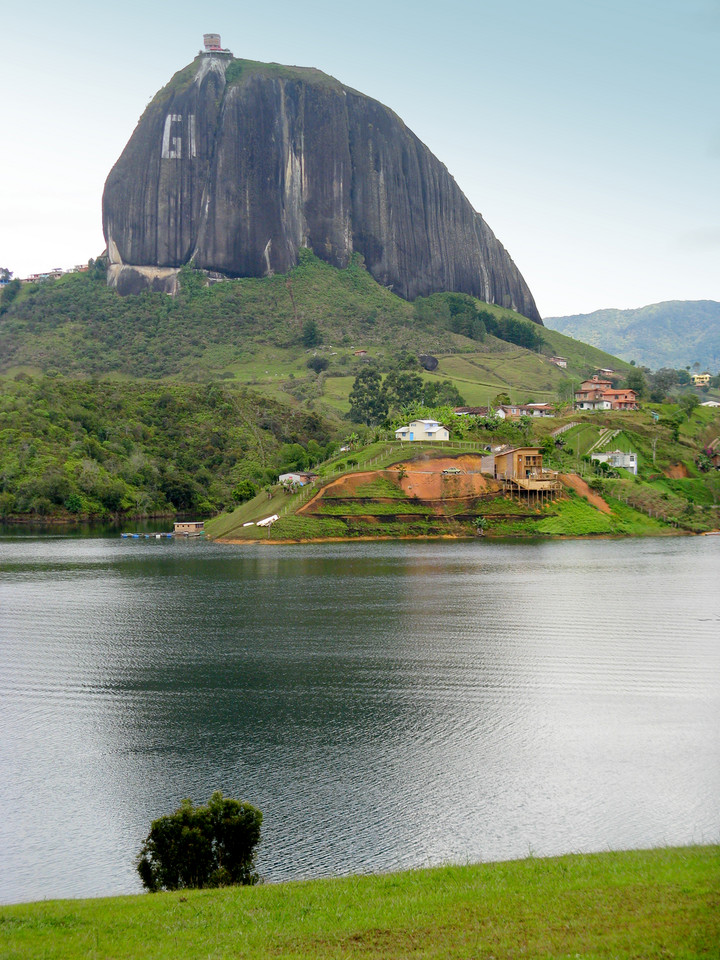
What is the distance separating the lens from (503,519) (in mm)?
102375

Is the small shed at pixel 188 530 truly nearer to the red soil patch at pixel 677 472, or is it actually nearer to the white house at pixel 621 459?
the white house at pixel 621 459

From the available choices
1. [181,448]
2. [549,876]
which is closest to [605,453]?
[181,448]

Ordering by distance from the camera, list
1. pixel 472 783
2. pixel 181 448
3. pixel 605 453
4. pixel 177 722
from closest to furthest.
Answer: pixel 472 783, pixel 177 722, pixel 605 453, pixel 181 448

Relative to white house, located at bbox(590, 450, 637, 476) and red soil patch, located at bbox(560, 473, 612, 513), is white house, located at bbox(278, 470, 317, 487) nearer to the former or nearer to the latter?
red soil patch, located at bbox(560, 473, 612, 513)

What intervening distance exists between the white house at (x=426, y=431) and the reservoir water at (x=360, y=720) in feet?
162

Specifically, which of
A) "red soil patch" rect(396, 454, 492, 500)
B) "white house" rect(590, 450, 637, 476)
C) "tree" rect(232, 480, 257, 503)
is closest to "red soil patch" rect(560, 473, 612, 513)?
"white house" rect(590, 450, 637, 476)

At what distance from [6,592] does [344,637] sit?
30122 millimetres

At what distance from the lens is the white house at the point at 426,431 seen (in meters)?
116

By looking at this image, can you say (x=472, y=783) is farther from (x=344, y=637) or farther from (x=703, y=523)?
(x=703, y=523)

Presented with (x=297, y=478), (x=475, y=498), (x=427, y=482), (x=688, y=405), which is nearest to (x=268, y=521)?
(x=297, y=478)

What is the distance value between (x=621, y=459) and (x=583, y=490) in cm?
1201

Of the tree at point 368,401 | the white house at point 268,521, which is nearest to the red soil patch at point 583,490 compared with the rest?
the white house at point 268,521

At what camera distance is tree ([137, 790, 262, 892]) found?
68.6ft

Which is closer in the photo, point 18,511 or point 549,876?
point 549,876
